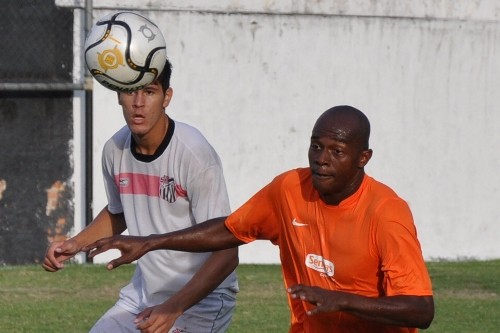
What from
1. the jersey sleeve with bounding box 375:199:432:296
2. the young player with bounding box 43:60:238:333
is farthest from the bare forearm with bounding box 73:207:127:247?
the jersey sleeve with bounding box 375:199:432:296

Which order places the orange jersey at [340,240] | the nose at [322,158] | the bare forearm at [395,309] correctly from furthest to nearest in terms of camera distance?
the nose at [322,158] < the orange jersey at [340,240] < the bare forearm at [395,309]

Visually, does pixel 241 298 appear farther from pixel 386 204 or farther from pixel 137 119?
pixel 386 204

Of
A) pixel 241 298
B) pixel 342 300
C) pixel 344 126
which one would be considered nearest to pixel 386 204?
pixel 344 126

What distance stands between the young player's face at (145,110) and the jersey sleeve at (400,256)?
170 cm

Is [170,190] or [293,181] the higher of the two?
[293,181]

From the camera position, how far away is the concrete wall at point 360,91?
12.4 metres

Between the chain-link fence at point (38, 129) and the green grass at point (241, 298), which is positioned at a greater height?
the chain-link fence at point (38, 129)

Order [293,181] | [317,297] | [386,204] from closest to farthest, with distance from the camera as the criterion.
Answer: [317,297] < [386,204] < [293,181]

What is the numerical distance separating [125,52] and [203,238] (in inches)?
55.6

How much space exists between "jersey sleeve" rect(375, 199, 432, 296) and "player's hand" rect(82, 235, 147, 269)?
1.13 m

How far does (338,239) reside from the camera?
520 centimetres

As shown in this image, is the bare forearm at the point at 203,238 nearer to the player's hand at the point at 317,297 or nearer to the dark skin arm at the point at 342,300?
the dark skin arm at the point at 342,300

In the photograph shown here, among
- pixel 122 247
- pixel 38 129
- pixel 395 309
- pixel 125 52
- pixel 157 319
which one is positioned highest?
pixel 125 52

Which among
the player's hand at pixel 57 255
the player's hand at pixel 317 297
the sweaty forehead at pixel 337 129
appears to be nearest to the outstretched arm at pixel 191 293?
the player's hand at pixel 57 255
